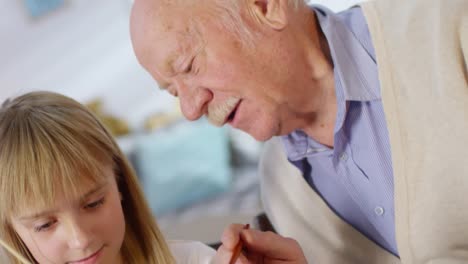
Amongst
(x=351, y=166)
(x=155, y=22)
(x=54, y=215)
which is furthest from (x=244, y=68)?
(x=54, y=215)

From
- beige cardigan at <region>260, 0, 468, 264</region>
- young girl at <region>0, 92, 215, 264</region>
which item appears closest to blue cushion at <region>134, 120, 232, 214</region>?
young girl at <region>0, 92, 215, 264</region>

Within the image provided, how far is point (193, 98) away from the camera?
1.14 m

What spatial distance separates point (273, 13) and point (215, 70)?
0.49 ft

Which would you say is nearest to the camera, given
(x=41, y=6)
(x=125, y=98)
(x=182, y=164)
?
→ (x=41, y=6)

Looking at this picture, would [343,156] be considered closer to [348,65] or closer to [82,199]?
[348,65]

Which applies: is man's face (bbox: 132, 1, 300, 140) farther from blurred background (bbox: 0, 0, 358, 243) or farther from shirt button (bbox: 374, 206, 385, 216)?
blurred background (bbox: 0, 0, 358, 243)

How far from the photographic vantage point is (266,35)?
1136 mm

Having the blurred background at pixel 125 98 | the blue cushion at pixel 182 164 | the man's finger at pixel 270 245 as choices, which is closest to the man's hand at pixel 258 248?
the man's finger at pixel 270 245

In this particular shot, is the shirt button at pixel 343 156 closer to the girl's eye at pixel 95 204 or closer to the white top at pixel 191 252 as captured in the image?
the white top at pixel 191 252

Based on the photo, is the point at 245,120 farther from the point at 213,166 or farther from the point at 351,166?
the point at 213,166

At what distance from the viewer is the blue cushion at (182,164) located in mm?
3248

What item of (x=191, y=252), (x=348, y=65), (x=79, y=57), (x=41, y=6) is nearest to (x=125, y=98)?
Result: (x=79, y=57)

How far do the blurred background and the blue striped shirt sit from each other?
1767 millimetres

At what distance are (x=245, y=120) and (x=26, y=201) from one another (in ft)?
1.33
